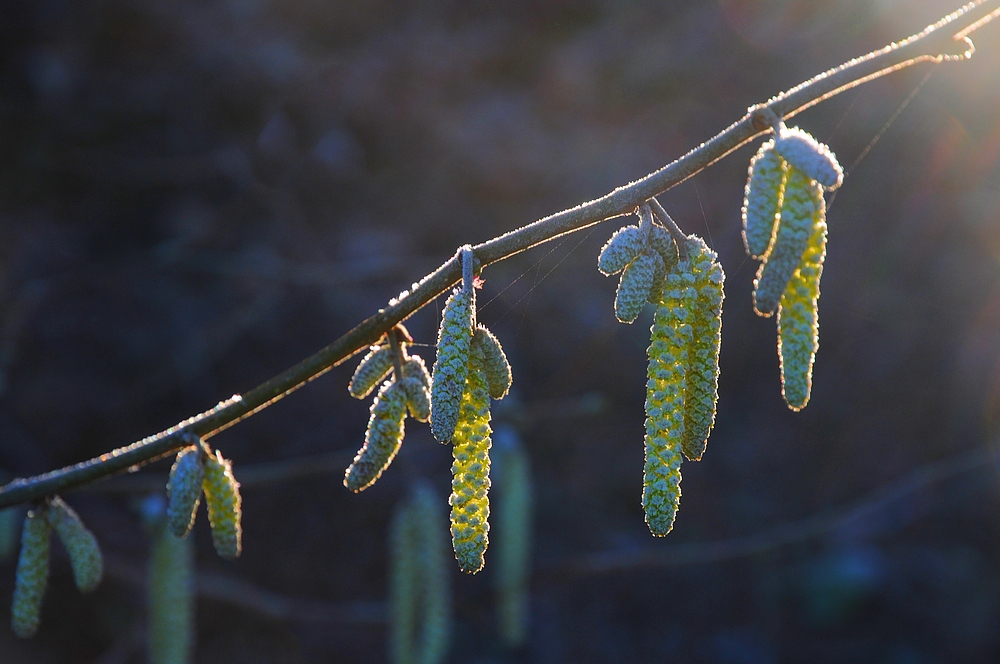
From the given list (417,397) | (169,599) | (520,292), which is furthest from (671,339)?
(520,292)

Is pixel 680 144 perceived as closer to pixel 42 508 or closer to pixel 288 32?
pixel 288 32

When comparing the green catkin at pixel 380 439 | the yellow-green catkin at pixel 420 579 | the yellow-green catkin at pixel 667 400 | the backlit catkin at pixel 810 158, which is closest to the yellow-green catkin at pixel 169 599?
the yellow-green catkin at pixel 420 579

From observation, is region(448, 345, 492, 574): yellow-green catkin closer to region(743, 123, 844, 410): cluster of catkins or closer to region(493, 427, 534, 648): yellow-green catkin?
region(743, 123, 844, 410): cluster of catkins

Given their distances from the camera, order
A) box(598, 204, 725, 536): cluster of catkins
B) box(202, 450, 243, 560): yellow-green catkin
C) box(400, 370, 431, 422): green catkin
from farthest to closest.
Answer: box(202, 450, 243, 560): yellow-green catkin
box(400, 370, 431, 422): green catkin
box(598, 204, 725, 536): cluster of catkins

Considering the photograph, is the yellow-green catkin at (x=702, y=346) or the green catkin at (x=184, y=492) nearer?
the yellow-green catkin at (x=702, y=346)

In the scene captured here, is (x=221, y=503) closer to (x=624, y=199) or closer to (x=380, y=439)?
(x=380, y=439)

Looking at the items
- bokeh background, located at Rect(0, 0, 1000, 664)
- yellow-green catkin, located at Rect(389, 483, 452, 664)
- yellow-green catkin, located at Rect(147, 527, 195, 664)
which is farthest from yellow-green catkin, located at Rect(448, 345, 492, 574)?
bokeh background, located at Rect(0, 0, 1000, 664)

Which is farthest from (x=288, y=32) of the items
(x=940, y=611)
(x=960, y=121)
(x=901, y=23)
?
(x=940, y=611)

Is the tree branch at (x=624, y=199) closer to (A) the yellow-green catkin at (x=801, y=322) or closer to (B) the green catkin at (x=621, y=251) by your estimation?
(B) the green catkin at (x=621, y=251)
